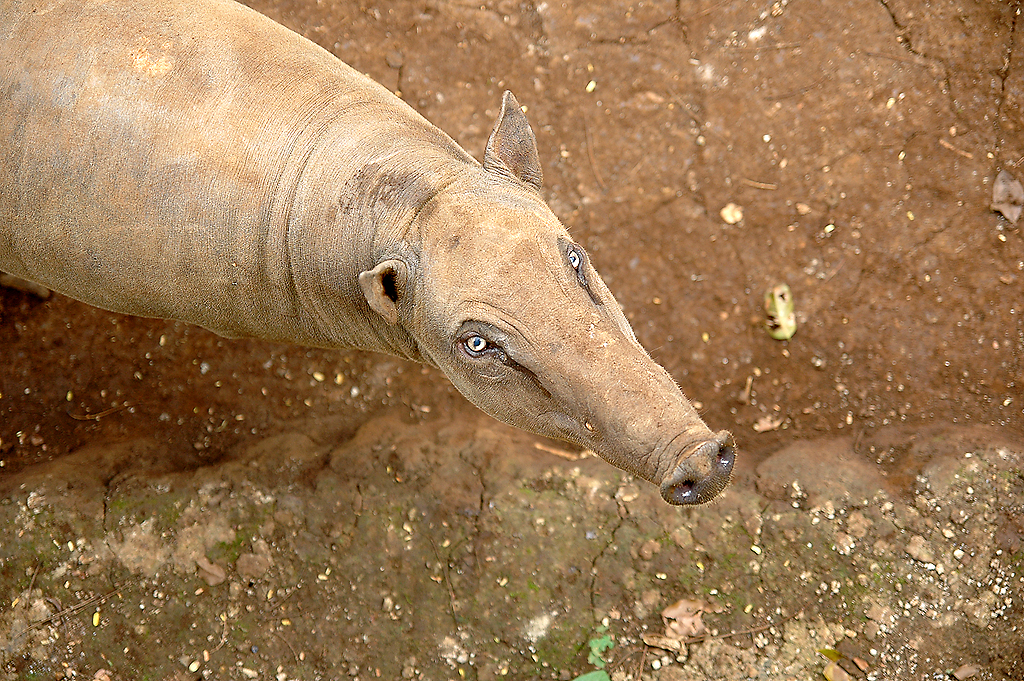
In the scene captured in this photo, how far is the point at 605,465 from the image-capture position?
16.5 feet

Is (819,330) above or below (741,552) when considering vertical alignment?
above

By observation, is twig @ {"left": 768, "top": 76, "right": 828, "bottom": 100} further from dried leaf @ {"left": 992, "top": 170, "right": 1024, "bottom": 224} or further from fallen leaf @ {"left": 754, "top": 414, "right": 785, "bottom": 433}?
fallen leaf @ {"left": 754, "top": 414, "right": 785, "bottom": 433}

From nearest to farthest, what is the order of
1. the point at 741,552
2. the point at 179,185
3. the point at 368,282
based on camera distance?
the point at 368,282 < the point at 179,185 < the point at 741,552

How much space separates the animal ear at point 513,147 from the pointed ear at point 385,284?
2.34 ft

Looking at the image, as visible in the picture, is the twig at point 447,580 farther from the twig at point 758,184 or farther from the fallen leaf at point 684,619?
the twig at point 758,184

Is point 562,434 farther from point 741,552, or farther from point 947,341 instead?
point 947,341

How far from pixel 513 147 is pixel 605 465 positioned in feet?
8.08

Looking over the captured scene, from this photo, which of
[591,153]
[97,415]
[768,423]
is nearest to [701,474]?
[768,423]

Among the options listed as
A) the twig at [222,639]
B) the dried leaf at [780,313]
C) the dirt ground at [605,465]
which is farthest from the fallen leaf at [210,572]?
the dried leaf at [780,313]

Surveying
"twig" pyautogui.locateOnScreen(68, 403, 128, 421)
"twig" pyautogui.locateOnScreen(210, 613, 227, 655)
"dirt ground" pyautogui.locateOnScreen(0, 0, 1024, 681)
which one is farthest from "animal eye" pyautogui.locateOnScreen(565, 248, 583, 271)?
"twig" pyautogui.locateOnScreen(68, 403, 128, 421)

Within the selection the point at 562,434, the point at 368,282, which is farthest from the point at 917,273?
the point at 368,282

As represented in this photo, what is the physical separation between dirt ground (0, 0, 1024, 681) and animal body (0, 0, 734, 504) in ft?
5.37

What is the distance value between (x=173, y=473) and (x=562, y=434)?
317 cm

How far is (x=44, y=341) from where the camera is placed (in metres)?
5.17
